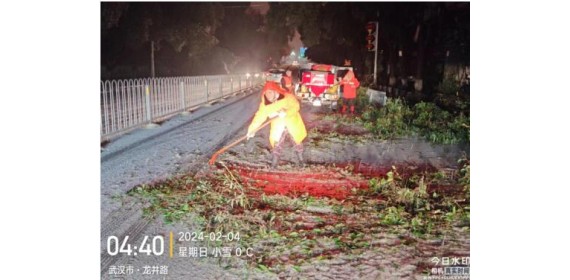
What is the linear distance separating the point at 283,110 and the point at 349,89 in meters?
2.51

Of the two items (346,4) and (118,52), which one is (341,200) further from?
(118,52)

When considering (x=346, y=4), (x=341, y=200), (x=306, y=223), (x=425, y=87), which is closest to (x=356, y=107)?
(x=346, y=4)

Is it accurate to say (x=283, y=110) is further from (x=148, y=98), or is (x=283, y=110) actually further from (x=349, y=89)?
(x=148, y=98)

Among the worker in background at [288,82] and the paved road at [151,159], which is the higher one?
the worker in background at [288,82]

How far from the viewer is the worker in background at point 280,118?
6.00m

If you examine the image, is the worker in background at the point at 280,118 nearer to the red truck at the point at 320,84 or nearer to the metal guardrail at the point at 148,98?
the red truck at the point at 320,84

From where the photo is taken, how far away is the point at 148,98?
28.5ft

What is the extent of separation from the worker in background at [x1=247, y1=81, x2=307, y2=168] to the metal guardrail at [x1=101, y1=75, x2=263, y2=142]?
109 inches

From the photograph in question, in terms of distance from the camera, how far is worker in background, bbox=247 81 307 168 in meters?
6.00

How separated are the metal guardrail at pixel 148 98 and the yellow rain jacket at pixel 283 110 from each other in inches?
110

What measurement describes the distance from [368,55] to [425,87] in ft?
4.90
